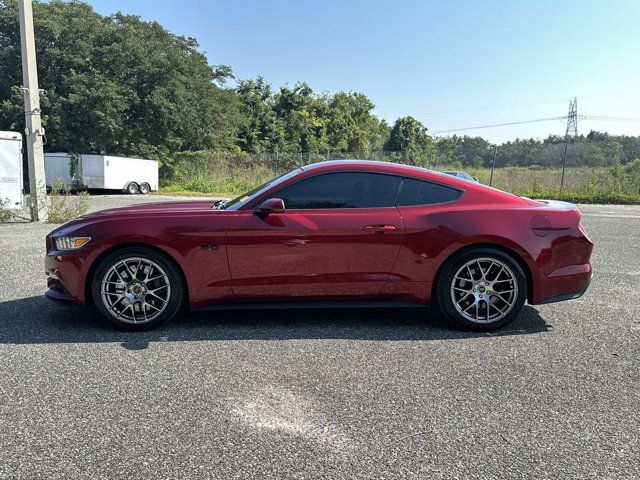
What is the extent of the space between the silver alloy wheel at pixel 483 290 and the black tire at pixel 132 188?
26.0 metres

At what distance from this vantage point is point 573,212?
429 cm

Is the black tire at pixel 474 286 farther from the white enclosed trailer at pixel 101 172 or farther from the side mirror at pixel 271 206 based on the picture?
the white enclosed trailer at pixel 101 172

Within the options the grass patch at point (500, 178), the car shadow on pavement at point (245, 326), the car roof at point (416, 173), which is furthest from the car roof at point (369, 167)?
the grass patch at point (500, 178)

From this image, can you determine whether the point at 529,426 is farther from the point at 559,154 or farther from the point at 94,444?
the point at 559,154

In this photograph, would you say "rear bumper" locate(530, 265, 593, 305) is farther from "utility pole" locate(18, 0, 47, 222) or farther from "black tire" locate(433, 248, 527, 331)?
"utility pole" locate(18, 0, 47, 222)

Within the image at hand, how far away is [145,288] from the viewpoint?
4.07 meters

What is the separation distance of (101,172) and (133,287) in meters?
24.1

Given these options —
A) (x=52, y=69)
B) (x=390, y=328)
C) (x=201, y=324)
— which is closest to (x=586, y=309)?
(x=390, y=328)

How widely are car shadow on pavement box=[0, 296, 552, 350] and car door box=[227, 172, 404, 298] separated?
324 mm

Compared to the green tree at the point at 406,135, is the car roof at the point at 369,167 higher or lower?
lower

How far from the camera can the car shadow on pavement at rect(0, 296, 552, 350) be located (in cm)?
398

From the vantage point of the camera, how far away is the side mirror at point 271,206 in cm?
401

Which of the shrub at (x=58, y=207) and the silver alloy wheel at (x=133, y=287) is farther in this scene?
the shrub at (x=58, y=207)

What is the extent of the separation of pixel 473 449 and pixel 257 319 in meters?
2.42
